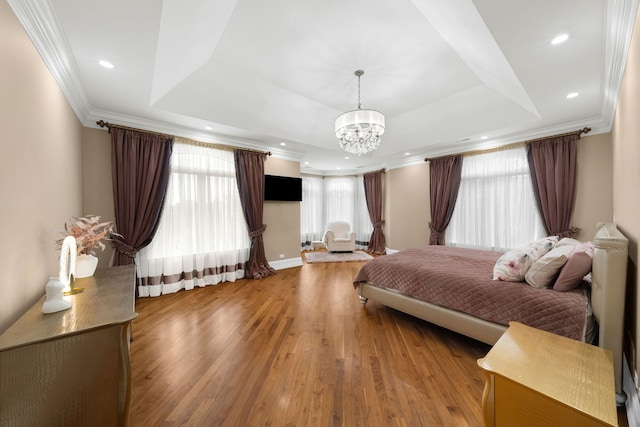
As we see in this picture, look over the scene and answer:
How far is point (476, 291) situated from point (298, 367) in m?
1.72

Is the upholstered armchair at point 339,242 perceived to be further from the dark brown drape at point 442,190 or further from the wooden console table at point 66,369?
the wooden console table at point 66,369

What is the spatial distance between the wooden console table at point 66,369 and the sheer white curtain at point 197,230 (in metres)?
2.48

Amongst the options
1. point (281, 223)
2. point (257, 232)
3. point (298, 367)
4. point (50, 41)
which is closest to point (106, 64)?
point (50, 41)

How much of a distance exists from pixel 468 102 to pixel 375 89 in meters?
1.54

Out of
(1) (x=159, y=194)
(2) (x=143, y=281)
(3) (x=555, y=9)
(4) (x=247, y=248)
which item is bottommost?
(2) (x=143, y=281)

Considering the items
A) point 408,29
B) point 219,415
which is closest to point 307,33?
point 408,29

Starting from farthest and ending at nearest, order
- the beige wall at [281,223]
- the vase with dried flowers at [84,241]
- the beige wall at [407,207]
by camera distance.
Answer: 1. the beige wall at [407,207]
2. the beige wall at [281,223]
3. the vase with dried flowers at [84,241]

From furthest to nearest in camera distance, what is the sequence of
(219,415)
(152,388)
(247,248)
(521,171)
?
(247,248)
(521,171)
(152,388)
(219,415)

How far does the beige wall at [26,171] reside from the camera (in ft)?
4.11

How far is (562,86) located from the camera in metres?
2.52

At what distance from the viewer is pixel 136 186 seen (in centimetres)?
338

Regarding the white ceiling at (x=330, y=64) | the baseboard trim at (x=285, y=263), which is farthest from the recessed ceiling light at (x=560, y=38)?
the baseboard trim at (x=285, y=263)

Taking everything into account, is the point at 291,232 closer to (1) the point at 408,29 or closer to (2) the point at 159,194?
(2) the point at 159,194

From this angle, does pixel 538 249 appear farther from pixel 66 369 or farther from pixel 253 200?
pixel 253 200
